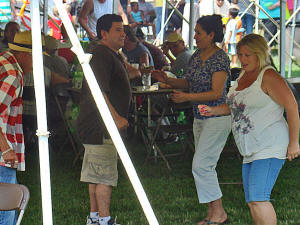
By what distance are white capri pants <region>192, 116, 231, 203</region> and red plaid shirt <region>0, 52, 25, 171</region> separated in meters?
1.71

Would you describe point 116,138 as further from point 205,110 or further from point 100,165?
point 100,165

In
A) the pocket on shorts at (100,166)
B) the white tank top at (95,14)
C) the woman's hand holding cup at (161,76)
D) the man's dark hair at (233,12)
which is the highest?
the white tank top at (95,14)

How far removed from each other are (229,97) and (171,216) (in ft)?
4.94

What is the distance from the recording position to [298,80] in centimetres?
785

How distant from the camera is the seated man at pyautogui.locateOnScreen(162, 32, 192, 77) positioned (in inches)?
330

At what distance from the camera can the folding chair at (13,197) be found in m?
3.15

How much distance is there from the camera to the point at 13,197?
3.18 meters

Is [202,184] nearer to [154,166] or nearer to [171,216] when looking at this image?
[171,216]

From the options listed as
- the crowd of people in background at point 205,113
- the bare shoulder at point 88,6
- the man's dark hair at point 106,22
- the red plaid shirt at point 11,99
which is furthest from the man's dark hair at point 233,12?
the red plaid shirt at point 11,99

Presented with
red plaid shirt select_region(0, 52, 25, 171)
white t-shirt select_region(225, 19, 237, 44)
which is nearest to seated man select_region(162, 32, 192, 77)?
red plaid shirt select_region(0, 52, 25, 171)

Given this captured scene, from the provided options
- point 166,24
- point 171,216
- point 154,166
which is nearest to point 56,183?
point 154,166

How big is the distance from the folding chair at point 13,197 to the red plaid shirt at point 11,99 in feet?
1.46

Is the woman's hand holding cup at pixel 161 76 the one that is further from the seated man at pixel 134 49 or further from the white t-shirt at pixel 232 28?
the white t-shirt at pixel 232 28

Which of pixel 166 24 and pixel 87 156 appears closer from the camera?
pixel 87 156
